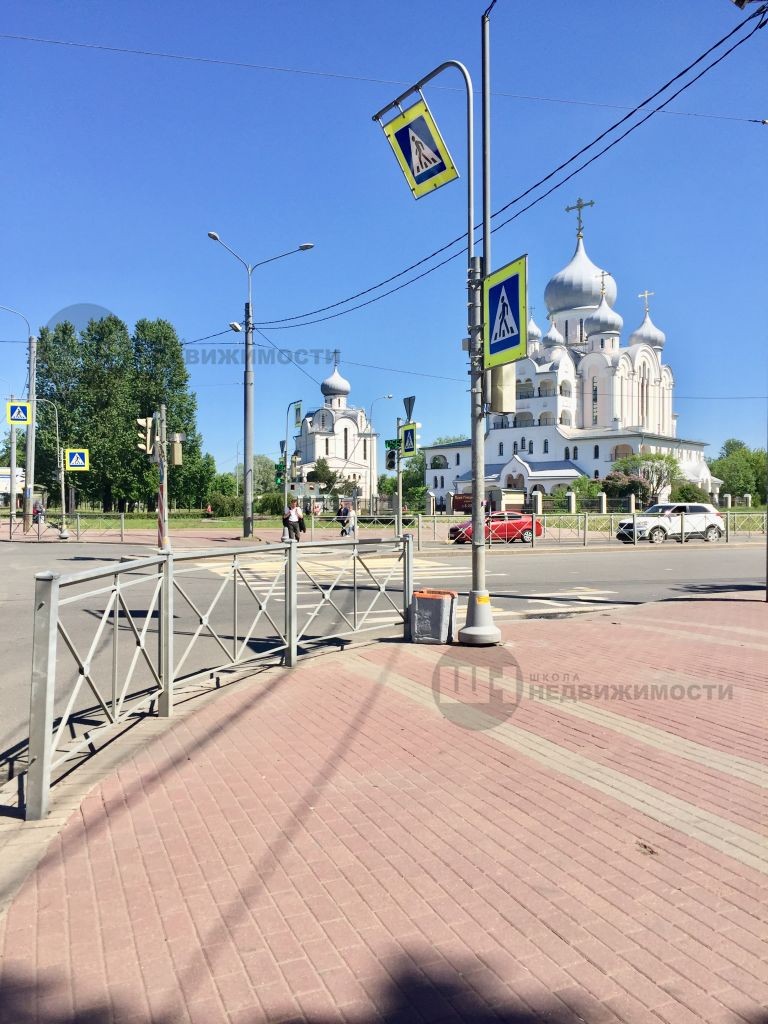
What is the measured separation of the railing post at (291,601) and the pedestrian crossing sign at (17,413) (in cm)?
2681

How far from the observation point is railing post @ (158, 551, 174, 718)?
573 centimetres

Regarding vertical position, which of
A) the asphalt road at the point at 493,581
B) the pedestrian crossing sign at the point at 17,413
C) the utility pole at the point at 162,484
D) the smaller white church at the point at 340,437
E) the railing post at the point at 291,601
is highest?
the smaller white church at the point at 340,437

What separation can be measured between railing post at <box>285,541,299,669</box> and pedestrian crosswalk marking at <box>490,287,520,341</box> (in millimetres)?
3199

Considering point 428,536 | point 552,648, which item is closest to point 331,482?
point 428,536

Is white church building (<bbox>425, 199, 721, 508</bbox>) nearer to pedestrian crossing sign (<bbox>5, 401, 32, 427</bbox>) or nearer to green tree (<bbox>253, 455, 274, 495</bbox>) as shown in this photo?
green tree (<bbox>253, 455, 274, 495</bbox>)

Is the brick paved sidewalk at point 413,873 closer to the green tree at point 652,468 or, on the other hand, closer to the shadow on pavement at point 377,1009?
the shadow on pavement at point 377,1009

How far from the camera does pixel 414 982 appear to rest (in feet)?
8.69

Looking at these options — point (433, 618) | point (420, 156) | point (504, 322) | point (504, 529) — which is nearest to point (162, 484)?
point (433, 618)

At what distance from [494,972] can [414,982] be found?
300 millimetres

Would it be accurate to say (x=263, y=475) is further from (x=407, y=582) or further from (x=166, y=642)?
(x=166, y=642)

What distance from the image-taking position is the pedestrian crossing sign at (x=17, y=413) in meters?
29.9

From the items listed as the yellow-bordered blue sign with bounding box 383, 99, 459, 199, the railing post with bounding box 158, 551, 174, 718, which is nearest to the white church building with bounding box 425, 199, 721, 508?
the yellow-bordered blue sign with bounding box 383, 99, 459, 199

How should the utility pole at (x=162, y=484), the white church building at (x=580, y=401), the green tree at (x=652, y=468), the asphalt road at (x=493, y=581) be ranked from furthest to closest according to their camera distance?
the white church building at (x=580, y=401), the green tree at (x=652, y=468), the utility pole at (x=162, y=484), the asphalt road at (x=493, y=581)

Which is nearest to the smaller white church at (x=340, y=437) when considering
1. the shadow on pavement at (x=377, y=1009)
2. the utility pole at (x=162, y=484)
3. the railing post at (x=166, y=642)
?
the utility pole at (x=162, y=484)
